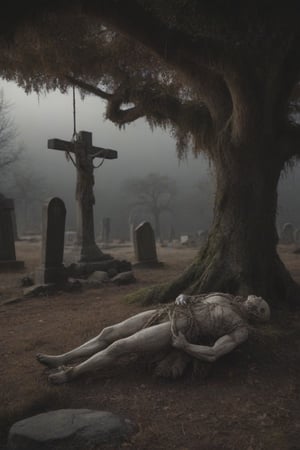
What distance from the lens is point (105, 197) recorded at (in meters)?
77.6

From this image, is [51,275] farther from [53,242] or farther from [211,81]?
[211,81]

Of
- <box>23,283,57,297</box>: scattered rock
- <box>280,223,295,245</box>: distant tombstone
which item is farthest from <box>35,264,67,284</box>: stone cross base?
<box>280,223,295,245</box>: distant tombstone

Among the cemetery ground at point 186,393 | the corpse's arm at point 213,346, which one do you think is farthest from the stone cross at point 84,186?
the corpse's arm at point 213,346

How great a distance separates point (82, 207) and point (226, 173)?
6777 mm

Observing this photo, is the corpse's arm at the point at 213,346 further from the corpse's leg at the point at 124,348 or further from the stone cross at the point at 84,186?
the stone cross at the point at 84,186

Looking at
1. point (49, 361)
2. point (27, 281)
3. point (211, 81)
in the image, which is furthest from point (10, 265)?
point (49, 361)

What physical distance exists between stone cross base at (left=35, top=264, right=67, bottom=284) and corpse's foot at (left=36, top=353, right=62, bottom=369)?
5.34 m

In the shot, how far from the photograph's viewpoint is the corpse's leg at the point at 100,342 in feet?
15.1

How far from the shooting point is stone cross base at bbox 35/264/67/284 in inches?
387

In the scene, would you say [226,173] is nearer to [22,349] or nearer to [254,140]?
[254,140]

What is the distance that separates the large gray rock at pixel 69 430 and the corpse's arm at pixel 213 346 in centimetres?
104

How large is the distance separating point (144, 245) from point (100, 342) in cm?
909

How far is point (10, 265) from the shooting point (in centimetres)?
1345

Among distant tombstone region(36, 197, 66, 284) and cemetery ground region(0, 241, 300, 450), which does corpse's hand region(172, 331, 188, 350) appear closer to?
cemetery ground region(0, 241, 300, 450)
